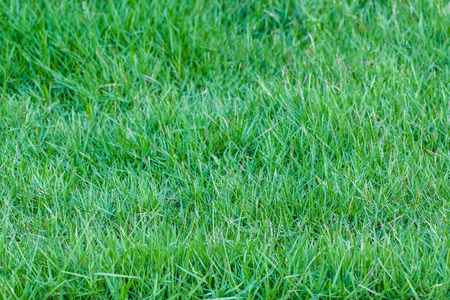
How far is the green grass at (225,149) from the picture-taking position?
6.83ft

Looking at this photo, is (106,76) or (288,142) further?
(106,76)

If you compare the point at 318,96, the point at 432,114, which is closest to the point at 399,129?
the point at 432,114

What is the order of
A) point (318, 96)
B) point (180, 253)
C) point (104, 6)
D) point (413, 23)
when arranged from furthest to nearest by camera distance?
point (104, 6), point (413, 23), point (318, 96), point (180, 253)

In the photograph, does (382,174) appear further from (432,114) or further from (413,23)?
(413,23)

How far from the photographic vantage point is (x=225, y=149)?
2854 mm

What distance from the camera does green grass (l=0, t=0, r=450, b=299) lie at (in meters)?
2.08

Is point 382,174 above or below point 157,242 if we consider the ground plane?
above

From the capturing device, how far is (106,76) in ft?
11.0

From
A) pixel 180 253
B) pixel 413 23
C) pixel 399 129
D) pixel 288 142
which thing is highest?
pixel 413 23

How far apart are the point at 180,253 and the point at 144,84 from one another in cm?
150

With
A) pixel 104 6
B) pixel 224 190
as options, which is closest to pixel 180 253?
pixel 224 190

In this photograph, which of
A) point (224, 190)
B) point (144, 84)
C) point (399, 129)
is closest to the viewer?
point (224, 190)

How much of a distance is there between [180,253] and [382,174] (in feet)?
3.58

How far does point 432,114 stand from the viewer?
289 centimetres
